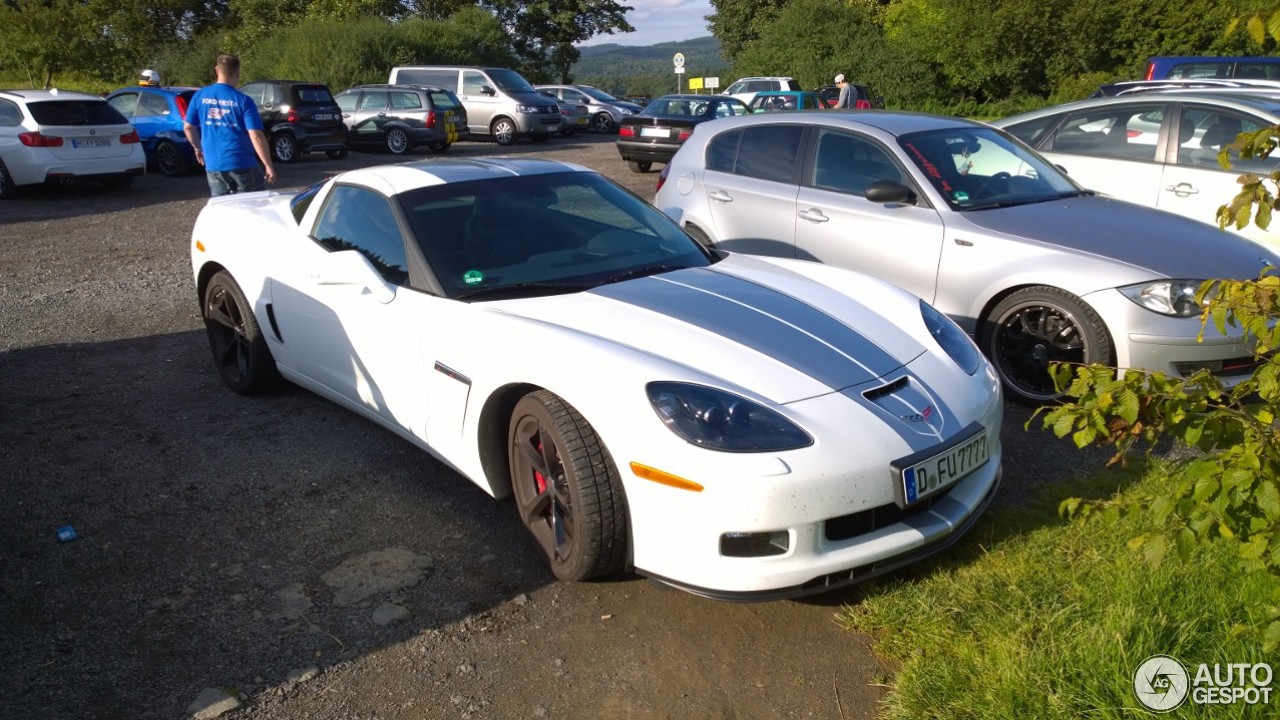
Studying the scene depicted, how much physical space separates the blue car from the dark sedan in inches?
297

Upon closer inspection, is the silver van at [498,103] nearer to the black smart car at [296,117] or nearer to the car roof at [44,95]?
the black smart car at [296,117]

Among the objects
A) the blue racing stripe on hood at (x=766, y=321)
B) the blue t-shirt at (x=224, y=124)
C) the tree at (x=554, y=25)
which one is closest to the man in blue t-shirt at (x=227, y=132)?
the blue t-shirt at (x=224, y=124)

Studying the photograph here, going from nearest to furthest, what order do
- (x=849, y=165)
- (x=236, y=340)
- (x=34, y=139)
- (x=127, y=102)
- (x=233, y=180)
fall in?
(x=236, y=340) → (x=849, y=165) → (x=233, y=180) → (x=34, y=139) → (x=127, y=102)

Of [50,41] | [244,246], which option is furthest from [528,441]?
[50,41]

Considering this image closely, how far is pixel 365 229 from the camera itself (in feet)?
15.5

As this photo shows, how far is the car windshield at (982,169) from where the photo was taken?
5.91m

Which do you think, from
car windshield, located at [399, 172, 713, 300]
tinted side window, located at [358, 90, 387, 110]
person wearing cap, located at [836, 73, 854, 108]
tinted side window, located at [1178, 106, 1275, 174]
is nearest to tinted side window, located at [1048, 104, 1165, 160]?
tinted side window, located at [1178, 106, 1275, 174]

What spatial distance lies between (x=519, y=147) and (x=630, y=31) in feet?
88.9

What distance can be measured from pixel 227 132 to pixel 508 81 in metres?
16.9

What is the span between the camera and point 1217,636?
117 inches

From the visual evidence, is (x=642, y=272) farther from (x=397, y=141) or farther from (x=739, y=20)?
(x=739, y=20)

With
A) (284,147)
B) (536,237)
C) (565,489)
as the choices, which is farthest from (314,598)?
(284,147)

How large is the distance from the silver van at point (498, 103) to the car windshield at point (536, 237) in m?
19.0

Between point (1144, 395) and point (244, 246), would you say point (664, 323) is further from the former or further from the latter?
point (244, 246)
